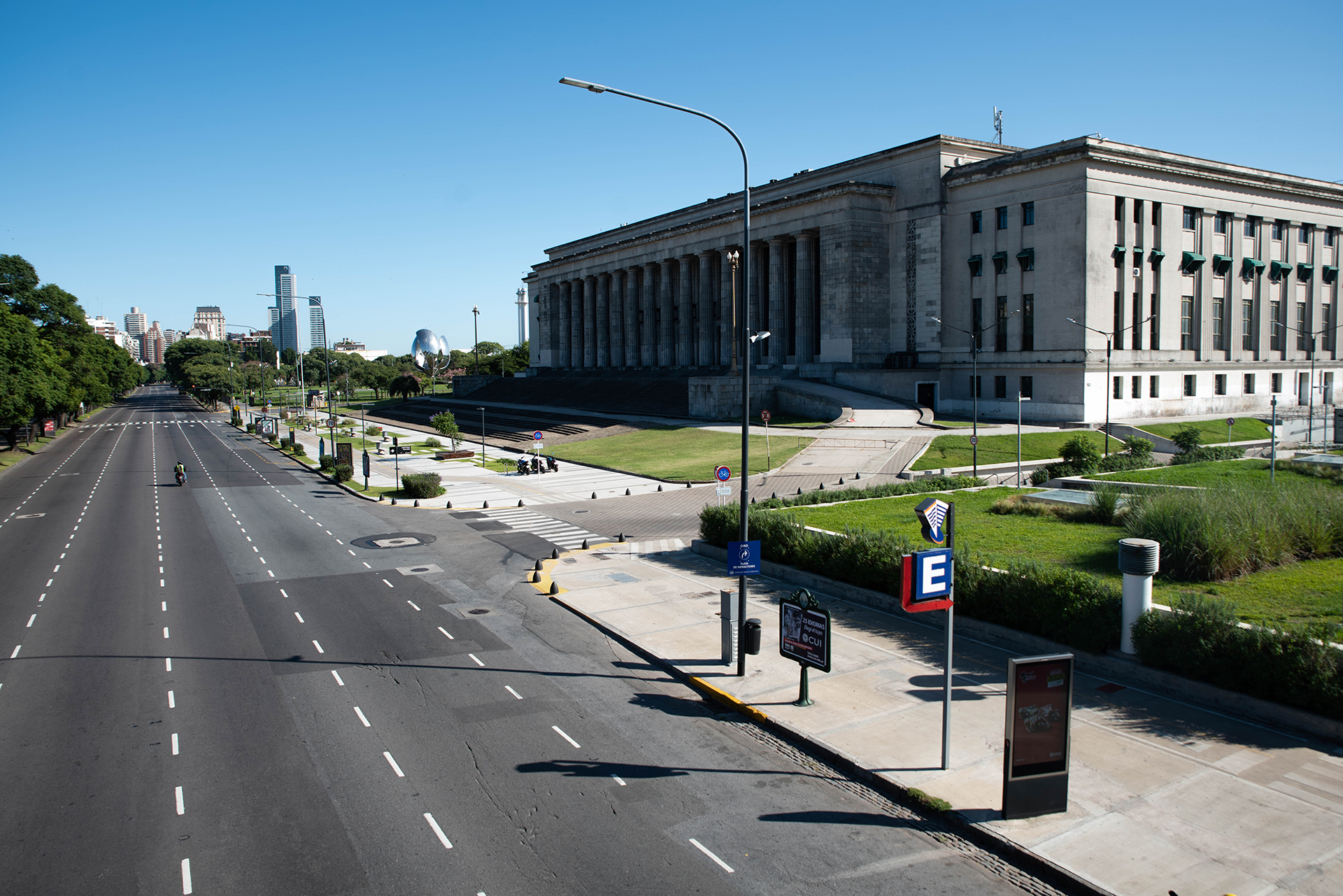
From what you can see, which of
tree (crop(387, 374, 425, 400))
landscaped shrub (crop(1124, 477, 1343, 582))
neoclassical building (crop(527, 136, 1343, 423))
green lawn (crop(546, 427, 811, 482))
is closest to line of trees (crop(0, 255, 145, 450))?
green lawn (crop(546, 427, 811, 482))

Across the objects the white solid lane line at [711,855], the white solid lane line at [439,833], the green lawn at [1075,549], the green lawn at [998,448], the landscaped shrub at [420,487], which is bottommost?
the white solid lane line at [711,855]

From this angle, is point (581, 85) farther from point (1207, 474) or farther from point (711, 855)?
point (1207, 474)

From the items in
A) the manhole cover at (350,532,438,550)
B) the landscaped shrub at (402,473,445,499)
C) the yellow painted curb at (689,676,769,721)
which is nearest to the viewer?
the yellow painted curb at (689,676,769,721)

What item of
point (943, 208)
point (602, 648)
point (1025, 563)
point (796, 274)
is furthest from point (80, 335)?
point (1025, 563)

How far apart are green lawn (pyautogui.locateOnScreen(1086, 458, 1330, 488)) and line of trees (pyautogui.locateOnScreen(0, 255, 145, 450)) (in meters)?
63.6

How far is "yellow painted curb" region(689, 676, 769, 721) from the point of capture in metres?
13.1

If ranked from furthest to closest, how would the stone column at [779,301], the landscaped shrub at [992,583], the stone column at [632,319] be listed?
the stone column at [632,319] → the stone column at [779,301] → the landscaped shrub at [992,583]

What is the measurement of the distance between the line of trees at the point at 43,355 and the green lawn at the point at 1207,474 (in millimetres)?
63566

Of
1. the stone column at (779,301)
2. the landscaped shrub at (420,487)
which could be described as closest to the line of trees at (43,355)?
the landscaped shrub at (420,487)

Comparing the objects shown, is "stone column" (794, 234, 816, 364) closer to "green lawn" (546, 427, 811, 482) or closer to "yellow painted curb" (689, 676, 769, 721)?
"green lawn" (546, 427, 811, 482)

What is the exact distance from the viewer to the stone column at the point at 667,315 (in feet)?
307

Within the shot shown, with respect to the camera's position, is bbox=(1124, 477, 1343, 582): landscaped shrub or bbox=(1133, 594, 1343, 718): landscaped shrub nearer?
A: bbox=(1133, 594, 1343, 718): landscaped shrub

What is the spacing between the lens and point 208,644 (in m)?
17.0

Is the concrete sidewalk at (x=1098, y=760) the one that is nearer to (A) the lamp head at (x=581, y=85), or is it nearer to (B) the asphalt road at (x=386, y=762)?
(B) the asphalt road at (x=386, y=762)
